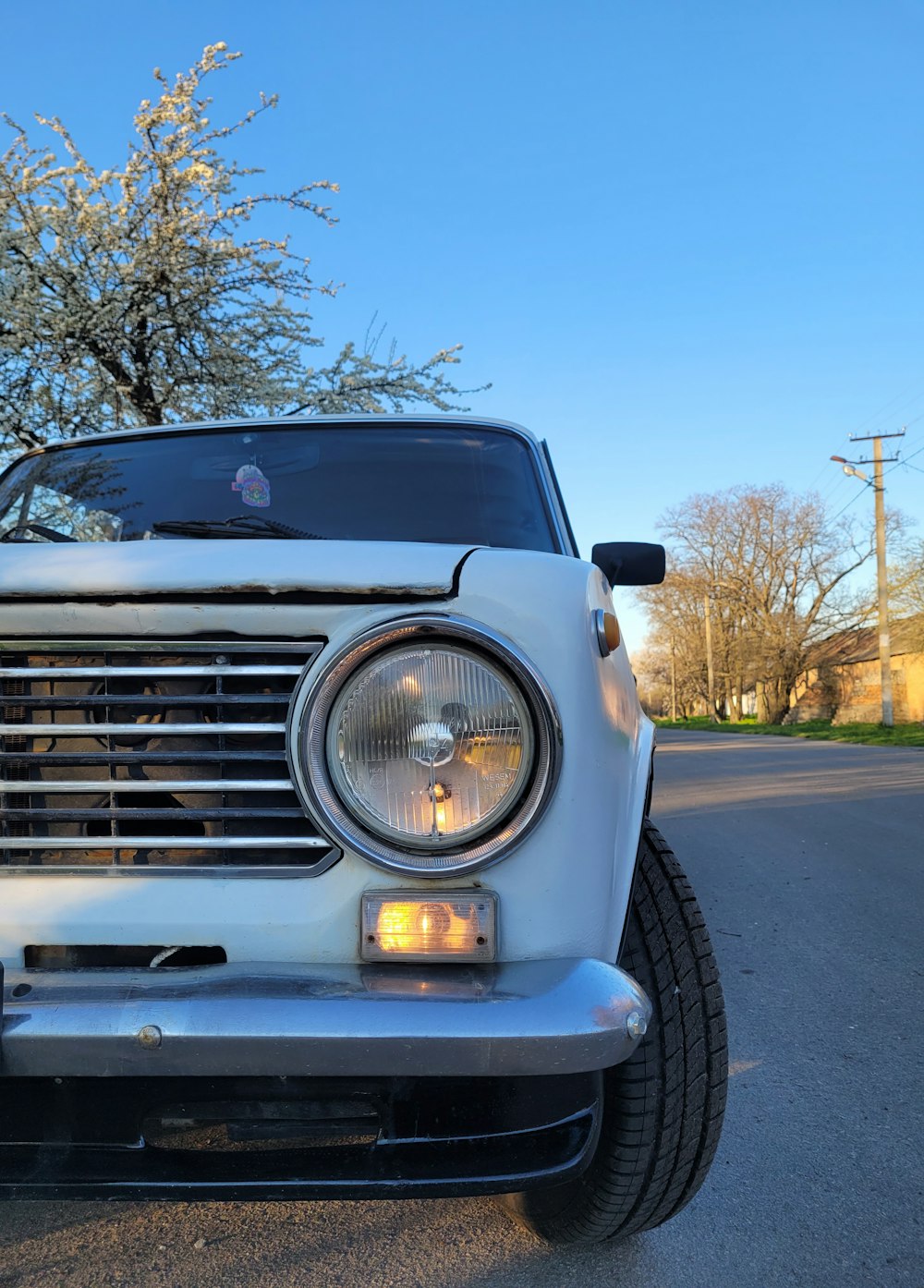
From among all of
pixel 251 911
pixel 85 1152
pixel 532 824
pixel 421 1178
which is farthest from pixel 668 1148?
pixel 85 1152

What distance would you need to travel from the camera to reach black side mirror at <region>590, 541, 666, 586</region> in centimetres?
245

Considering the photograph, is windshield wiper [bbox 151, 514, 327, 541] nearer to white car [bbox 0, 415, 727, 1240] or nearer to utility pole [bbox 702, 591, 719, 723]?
white car [bbox 0, 415, 727, 1240]

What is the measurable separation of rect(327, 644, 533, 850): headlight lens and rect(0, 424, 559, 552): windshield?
965 mm

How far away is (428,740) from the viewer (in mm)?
1424

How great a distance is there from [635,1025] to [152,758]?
2.61 ft

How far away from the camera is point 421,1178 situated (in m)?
1.33

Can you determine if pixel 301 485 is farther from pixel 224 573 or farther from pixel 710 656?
pixel 710 656

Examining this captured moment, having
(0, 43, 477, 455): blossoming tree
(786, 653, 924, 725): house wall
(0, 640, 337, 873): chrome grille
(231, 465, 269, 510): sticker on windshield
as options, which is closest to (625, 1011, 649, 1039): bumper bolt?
(0, 640, 337, 873): chrome grille

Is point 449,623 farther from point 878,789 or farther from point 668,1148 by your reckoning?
point 878,789

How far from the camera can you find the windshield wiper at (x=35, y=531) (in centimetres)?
255

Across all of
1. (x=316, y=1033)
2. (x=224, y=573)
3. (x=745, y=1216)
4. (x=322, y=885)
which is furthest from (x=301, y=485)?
(x=745, y=1216)

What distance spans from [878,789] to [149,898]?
30.9 feet

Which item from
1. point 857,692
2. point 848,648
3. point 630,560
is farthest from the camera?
point 848,648

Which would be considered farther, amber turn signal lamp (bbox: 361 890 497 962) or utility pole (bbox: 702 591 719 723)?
utility pole (bbox: 702 591 719 723)
